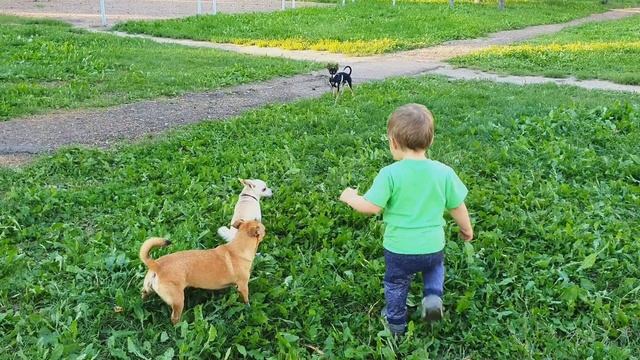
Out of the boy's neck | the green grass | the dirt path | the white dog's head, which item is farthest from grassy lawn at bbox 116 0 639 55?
the boy's neck

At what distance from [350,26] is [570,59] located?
6356 millimetres

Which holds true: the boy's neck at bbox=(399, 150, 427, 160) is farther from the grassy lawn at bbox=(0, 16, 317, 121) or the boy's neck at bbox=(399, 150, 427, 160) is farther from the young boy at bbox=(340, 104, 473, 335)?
the grassy lawn at bbox=(0, 16, 317, 121)

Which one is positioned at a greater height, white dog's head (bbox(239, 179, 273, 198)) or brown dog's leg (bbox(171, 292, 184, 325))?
white dog's head (bbox(239, 179, 273, 198))

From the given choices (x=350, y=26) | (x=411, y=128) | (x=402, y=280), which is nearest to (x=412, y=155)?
(x=411, y=128)

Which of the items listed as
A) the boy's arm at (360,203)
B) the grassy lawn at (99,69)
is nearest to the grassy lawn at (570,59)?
the grassy lawn at (99,69)

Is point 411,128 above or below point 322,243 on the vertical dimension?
above

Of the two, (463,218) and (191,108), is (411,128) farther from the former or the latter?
(191,108)

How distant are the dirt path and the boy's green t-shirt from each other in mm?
4091

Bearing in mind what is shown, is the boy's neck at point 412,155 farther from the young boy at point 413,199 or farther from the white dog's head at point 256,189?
the white dog's head at point 256,189

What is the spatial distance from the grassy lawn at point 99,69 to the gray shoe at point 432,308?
5.77 m

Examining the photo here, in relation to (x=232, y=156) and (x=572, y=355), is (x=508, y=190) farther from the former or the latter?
(x=232, y=156)

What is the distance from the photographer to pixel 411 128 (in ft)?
10.3

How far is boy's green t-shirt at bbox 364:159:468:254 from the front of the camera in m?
3.18

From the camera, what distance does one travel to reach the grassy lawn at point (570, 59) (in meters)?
10.9
